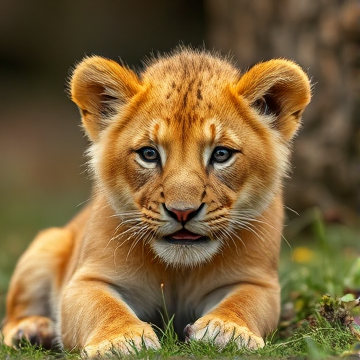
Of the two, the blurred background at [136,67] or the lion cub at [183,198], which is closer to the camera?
the lion cub at [183,198]

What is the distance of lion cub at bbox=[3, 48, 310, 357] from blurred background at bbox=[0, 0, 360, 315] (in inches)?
44.8

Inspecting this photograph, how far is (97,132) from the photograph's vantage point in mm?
6406

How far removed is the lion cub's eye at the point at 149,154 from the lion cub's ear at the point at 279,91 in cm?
80

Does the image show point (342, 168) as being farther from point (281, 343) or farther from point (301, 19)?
point (281, 343)

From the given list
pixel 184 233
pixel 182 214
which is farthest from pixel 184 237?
pixel 182 214

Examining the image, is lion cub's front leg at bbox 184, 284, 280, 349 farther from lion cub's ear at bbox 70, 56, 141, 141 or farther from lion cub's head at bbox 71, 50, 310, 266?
lion cub's ear at bbox 70, 56, 141, 141

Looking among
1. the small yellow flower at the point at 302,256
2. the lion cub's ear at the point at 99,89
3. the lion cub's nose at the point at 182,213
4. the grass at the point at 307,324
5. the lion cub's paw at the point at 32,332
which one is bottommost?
the small yellow flower at the point at 302,256

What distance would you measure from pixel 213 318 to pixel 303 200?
291 inches

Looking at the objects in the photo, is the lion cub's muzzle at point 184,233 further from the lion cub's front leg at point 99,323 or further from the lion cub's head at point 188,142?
the lion cub's front leg at point 99,323

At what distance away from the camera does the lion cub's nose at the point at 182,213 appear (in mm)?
5375

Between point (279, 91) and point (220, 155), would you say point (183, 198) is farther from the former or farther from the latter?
point (279, 91)

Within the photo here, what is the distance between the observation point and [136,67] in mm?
8312

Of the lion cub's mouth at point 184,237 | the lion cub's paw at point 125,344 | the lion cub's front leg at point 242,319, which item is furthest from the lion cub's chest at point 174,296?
the lion cub's paw at point 125,344

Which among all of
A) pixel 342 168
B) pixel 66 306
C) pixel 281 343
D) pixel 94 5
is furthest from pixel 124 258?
pixel 94 5
